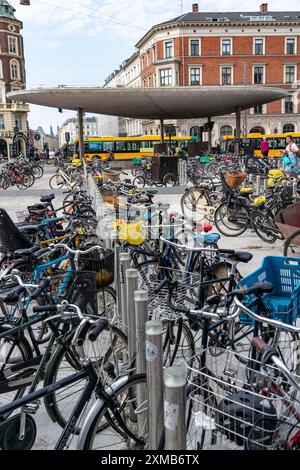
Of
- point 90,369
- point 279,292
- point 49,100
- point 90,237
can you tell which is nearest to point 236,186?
point 90,237

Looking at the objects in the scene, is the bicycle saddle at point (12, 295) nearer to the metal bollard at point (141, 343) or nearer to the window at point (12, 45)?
the metal bollard at point (141, 343)

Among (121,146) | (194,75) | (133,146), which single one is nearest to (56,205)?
(121,146)

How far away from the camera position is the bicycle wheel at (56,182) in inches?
704

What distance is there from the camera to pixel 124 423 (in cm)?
248

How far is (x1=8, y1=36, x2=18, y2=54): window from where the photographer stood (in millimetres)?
63069

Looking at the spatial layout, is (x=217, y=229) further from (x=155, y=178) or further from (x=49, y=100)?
(x=49, y=100)

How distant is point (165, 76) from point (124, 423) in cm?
5745

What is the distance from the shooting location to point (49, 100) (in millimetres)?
21844

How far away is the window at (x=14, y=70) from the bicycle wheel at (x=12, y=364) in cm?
6680

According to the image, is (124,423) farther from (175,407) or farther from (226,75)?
(226,75)

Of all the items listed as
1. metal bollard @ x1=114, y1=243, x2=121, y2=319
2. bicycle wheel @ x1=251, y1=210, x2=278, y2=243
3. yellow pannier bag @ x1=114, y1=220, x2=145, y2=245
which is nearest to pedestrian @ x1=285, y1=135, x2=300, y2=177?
bicycle wheel @ x1=251, y1=210, x2=278, y2=243

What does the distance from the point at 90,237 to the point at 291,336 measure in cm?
292

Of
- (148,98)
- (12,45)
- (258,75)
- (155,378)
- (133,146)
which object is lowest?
(155,378)

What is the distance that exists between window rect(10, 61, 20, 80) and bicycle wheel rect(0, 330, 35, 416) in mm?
66798
